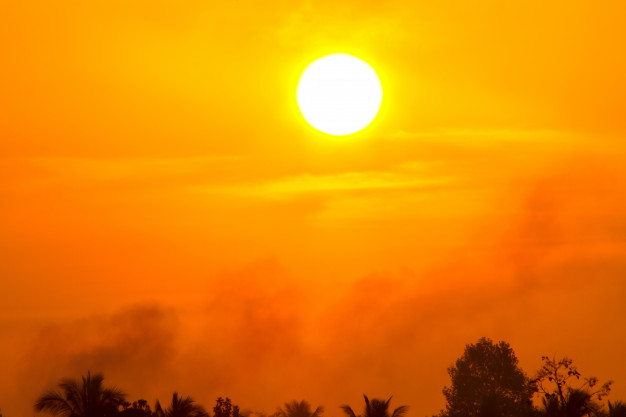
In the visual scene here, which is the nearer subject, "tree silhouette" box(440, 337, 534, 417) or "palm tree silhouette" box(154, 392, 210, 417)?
"palm tree silhouette" box(154, 392, 210, 417)

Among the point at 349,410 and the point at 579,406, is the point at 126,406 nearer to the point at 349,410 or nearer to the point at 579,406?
the point at 349,410

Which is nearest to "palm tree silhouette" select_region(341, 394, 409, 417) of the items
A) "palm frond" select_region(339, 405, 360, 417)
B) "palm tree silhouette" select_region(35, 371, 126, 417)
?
"palm frond" select_region(339, 405, 360, 417)

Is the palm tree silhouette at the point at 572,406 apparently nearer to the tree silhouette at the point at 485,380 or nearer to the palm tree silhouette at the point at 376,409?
the palm tree silhouette at the point at 376,409

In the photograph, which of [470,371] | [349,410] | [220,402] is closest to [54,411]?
[349,410]

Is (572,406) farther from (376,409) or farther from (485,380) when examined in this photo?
(485,380)

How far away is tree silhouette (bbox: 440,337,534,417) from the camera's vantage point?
108 m

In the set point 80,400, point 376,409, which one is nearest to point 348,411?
point 376,409

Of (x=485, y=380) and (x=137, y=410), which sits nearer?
(x=137, y=410)

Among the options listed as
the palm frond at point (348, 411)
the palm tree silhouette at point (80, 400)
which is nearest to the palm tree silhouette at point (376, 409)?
the palm frond at point (348, 411)

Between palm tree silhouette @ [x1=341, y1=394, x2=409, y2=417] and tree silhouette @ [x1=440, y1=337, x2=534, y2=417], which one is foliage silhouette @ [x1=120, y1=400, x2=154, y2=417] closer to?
palm tree silhouette @ [x1=341, y1=394, x2=409, y2=417]

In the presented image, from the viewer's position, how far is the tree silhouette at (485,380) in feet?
355

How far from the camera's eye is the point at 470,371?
4338 inches

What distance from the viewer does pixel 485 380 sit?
110m

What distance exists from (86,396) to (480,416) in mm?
26146
